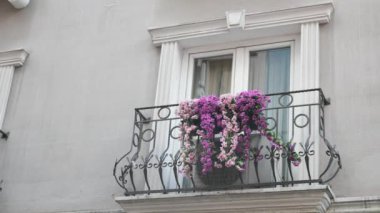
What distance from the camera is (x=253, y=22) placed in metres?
9.32

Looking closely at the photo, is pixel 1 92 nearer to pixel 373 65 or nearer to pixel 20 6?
pixel 20 6

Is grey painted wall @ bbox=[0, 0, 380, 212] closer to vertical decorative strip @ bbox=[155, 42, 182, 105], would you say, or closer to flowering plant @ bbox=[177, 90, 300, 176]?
vertical decorative strip @ bbox=[155, 42, 182, 105]

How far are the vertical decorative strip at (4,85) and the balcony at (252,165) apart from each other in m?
2.11

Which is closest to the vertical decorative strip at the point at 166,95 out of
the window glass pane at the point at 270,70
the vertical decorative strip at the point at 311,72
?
the window glass pane at the point at 270,70

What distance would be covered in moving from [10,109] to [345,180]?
4.84 meters

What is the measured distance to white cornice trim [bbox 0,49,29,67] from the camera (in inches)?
415

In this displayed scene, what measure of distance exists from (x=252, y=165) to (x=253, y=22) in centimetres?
193

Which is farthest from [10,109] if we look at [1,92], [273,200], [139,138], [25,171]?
[273,200]

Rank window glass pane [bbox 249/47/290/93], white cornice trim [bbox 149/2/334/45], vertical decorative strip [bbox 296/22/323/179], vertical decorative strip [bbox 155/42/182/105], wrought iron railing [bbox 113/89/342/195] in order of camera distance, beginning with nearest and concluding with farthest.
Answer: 1. wrought iron railing [bbox 113/89/342/195]
2. vertical decorative strip [bbox 296/22/323/179]
3. white cornice trim [bbox 149/2/334/45]
4. window glass pane [bbox 249/47/290/93]
5. vertical decorative strip [bbox 155/42/182/105]

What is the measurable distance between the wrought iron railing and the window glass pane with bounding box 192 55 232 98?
515mm

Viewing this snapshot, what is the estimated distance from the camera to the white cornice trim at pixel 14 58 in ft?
34.6

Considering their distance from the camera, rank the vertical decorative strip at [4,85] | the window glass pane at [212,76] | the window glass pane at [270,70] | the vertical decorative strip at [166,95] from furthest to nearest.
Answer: the vertical decorative strip at [4,85] < the window glass pane at [212,76] < the window glass pane at [270,70] < the vertical decorative strip at [166,95]

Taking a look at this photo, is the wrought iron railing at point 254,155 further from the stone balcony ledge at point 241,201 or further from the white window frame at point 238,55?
the white window frame at point 238,55

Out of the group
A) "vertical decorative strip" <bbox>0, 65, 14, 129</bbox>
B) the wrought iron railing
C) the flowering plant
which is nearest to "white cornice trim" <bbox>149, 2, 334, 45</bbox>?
the wrought iron railing
